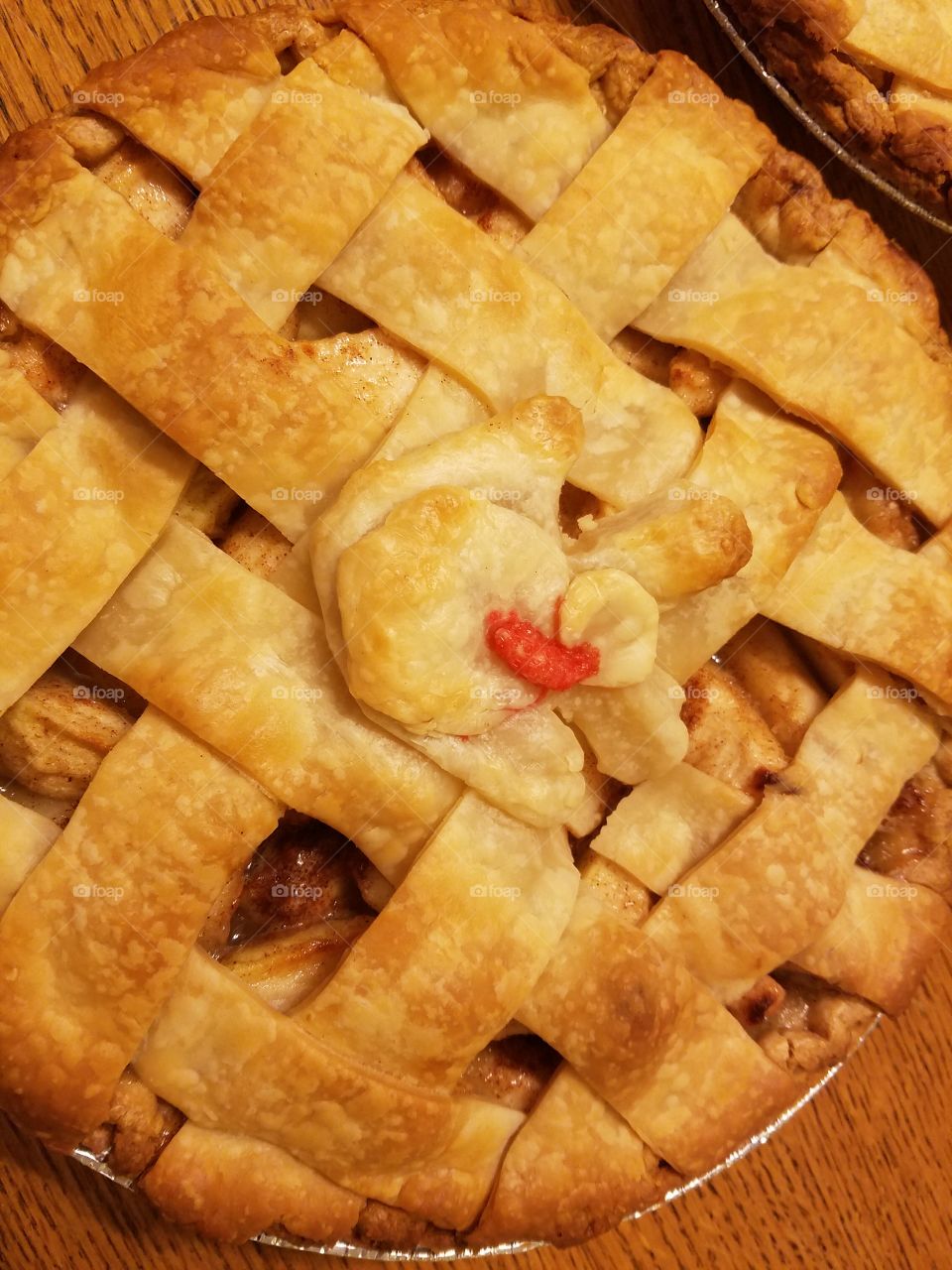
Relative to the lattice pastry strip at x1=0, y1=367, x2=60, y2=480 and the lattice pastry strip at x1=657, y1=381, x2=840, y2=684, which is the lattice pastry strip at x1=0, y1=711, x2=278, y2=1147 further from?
the lattice pastry strip at x1=657, y1=381, x2=840, y2=684

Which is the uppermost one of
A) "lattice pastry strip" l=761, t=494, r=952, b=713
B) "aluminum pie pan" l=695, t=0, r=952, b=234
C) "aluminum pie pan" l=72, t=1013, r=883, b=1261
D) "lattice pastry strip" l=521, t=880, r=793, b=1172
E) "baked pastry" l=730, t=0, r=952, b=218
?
"baked pastry" l=730, t=0, r=952, b=218

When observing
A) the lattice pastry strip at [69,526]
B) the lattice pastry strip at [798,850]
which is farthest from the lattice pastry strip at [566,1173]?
the lattice pastry strip at [69,526]

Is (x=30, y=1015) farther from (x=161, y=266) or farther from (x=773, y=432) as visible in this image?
(x=773, y=432)

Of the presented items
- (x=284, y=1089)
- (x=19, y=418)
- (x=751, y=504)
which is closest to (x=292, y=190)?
(x=19, y=418)

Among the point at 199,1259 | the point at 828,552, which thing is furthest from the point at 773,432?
A: the point at 199,1259

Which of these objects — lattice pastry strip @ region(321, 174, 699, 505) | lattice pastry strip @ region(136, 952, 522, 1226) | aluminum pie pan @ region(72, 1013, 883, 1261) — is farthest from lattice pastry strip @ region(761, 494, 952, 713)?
lattice pastry strip @ region(136, 952, 522, 1226)

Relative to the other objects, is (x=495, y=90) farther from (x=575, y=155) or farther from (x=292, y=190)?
(x=292, y=190)

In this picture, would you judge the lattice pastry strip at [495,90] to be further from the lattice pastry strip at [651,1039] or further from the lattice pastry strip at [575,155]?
the lattice pastry strip at [651,1039]
